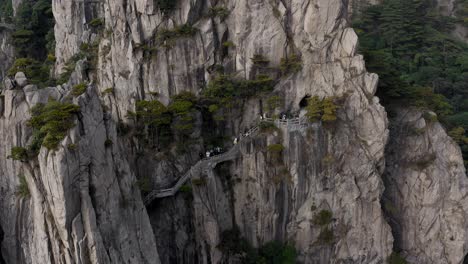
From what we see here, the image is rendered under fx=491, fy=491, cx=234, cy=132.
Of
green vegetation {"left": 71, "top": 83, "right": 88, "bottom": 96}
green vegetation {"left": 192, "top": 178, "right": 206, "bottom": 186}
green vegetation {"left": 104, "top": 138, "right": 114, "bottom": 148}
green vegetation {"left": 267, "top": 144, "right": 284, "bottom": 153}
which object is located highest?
green vegetation {"left": 71, "top": 83, "right": 88, "bottom": 96}

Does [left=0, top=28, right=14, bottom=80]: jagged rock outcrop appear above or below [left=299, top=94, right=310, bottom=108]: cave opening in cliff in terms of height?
above

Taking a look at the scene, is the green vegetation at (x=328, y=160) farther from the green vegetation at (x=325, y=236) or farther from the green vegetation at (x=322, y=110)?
the green vegetation at (x=325, y=236)

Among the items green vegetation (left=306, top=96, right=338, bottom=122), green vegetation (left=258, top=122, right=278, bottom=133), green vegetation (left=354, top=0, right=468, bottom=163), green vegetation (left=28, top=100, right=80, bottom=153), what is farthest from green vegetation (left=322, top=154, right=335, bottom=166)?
green vegetation (left=354, top=0, right=468, bottom=163)

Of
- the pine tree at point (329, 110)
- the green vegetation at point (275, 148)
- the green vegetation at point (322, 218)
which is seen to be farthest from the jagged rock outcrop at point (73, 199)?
the pine tree at point (329, 110)

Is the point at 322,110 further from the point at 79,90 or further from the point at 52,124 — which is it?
the point at 52,124

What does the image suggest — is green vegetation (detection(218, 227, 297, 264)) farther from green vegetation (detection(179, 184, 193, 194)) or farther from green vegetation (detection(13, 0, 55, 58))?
green vegetation (detection(13, 0, 55, 58))

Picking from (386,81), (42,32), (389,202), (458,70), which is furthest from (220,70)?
(458,70)

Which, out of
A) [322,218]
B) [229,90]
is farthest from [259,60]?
[322,218]

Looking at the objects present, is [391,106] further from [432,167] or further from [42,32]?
[42,32]
